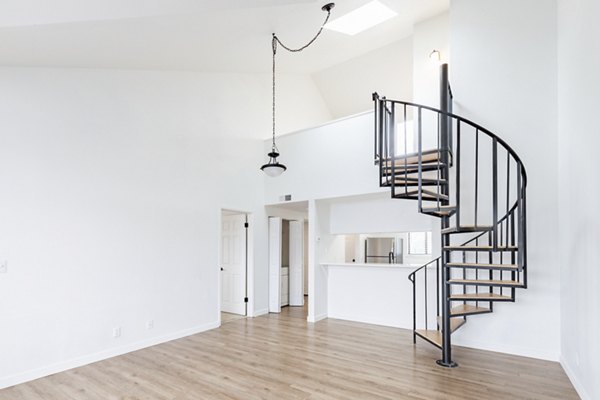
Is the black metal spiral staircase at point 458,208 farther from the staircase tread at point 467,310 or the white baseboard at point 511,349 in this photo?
the white baseboard at point 511,349

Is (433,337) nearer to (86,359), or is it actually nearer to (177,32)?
(86,359)

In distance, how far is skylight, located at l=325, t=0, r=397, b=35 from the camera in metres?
5.00

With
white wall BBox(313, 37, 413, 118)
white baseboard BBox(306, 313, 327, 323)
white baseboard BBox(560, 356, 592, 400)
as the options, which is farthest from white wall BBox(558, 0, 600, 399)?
white baseboard BBox(306, 313, 327, 323)

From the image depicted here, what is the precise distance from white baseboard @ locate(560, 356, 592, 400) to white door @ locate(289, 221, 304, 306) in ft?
15.4

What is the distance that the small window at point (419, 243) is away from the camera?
7742 mm

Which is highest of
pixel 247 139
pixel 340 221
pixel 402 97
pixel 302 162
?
pixel 402 97

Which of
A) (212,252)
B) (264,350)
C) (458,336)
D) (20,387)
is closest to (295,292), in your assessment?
(212,252)

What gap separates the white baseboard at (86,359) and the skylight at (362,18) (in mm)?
4837

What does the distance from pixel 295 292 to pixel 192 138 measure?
3923mm

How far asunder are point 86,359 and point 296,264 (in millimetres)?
4334

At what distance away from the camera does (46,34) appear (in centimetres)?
310

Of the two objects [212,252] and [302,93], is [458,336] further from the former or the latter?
[302,93]

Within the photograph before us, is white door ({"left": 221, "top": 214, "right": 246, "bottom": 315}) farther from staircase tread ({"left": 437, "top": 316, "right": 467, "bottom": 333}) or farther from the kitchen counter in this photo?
staircase tread ({"left": 437, "top": 316, "right": 467, "bottom": 333})

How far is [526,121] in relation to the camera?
4371 millimetres
